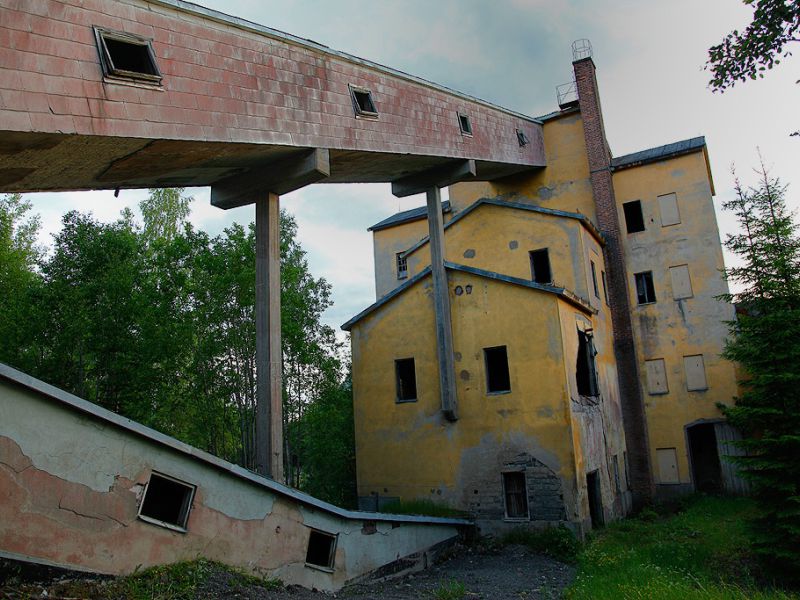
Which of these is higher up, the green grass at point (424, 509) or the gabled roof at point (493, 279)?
the gabled roof at point (493, 279)

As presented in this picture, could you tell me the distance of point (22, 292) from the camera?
18156 mm

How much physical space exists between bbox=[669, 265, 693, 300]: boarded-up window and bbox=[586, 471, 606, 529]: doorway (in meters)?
8.85

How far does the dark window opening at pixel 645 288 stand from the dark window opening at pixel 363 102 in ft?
44.3

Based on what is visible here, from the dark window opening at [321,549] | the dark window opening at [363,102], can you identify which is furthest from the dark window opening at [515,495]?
the dark window opening at [363,102]

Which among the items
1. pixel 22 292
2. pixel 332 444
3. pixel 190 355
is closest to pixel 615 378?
pixel 332 444

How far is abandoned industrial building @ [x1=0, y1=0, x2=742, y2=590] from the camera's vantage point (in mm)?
7590

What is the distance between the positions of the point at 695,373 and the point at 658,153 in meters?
8.36

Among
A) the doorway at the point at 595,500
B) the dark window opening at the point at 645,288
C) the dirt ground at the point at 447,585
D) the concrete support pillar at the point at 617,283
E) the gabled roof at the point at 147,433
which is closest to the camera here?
the dirt ground at the point at 447,585

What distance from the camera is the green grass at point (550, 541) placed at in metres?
13.2

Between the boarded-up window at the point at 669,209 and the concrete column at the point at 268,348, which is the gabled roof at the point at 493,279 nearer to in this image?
the concrete column at the point at 268,348

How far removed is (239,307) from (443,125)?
9.66 metres

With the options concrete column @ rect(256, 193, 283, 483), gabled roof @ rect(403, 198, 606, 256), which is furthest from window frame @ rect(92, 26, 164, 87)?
gabled roof @ rect(403, 198, 606, 256)

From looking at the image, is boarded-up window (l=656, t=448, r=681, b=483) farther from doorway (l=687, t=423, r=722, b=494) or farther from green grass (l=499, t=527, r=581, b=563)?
green grass (l=499, t=527, r=581, b=563)

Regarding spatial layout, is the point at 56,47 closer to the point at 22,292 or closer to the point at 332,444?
the point at 22,292
